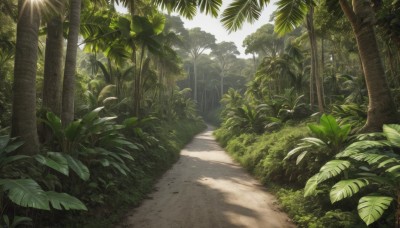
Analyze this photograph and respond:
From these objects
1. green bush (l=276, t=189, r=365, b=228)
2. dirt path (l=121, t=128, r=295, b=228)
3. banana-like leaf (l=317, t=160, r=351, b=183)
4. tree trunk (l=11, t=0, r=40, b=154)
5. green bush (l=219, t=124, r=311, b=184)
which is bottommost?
dirt path (l=121, t=128, r=295, b=228)

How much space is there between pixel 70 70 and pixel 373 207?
6.00 meters

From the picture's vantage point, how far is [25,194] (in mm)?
3242

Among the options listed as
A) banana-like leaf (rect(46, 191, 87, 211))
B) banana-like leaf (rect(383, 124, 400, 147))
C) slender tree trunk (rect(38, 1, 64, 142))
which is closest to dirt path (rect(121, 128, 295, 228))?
banana-like leaf (rect(46, 191, 87, 211))

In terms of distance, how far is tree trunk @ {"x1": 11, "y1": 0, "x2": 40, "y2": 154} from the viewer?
4.59 m

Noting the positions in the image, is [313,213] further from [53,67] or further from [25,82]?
[53,67]

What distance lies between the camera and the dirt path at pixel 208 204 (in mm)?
4914

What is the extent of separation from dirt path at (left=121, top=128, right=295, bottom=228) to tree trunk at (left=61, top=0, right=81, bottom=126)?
2.52m

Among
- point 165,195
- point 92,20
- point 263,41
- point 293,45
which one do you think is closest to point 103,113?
point 92,20

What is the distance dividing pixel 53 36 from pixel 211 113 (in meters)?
41.9

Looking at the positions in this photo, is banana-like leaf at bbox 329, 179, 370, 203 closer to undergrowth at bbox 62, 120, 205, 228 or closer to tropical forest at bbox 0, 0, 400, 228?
tropical forest at bbox 0, 0, 400, 228

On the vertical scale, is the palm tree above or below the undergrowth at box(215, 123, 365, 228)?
above

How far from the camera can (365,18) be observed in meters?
5.61

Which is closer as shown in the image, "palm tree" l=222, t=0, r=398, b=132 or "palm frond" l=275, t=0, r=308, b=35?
"palm tree" l=222, t=0, r=398, b=132

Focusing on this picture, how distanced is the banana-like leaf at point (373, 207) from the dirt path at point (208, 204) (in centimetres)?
163
